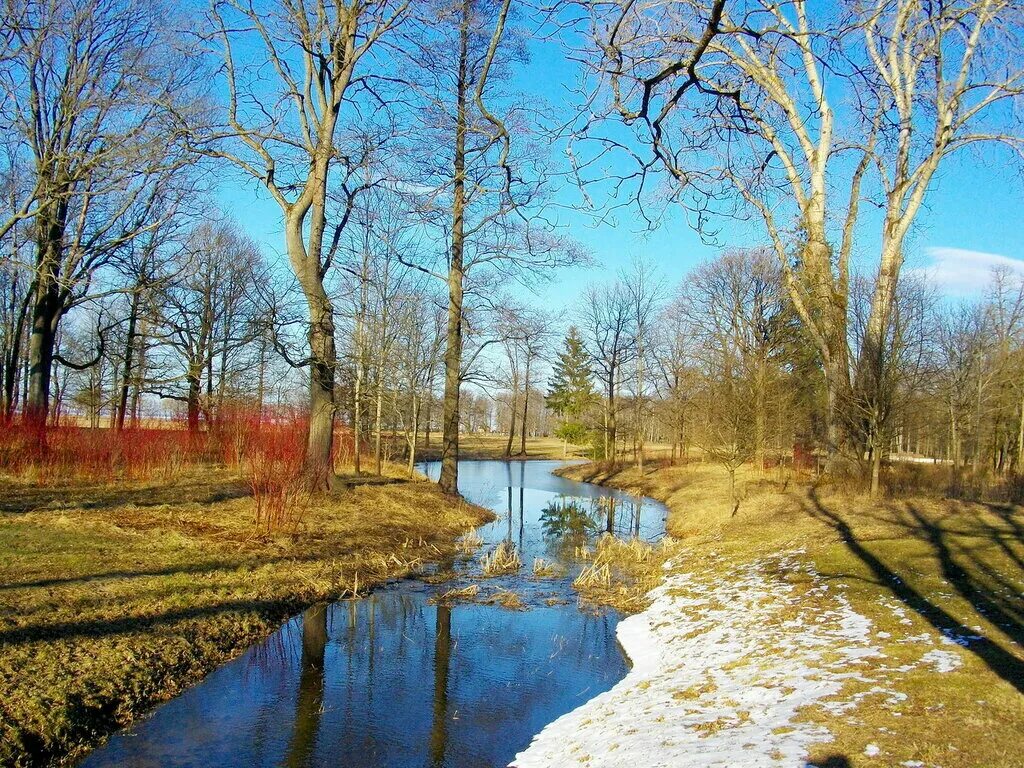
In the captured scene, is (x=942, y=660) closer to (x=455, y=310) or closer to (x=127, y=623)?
(x=127, y=623)

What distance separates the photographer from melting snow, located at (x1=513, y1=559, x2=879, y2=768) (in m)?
4.82

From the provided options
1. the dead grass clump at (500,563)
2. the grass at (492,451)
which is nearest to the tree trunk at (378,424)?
the dead grass clump at (500,563)

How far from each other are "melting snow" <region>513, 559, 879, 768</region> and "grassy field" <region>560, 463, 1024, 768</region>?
0.25 m

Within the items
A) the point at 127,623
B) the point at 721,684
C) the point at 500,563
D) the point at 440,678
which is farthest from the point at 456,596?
the point at 721,684

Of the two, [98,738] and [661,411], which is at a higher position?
[661,411]

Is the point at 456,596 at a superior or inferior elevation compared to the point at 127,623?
inferior

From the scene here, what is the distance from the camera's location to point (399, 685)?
23.6 ft

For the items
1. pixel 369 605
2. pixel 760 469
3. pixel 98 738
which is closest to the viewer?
pixel 98 738

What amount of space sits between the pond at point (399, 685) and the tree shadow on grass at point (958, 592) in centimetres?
322

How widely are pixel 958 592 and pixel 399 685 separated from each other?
5.95m

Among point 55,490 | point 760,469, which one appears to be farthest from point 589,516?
point 55,490

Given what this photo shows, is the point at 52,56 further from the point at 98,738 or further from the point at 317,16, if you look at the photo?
the point at 98,738

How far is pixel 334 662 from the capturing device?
25.2 feet

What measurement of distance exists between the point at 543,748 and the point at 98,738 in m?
3.38
